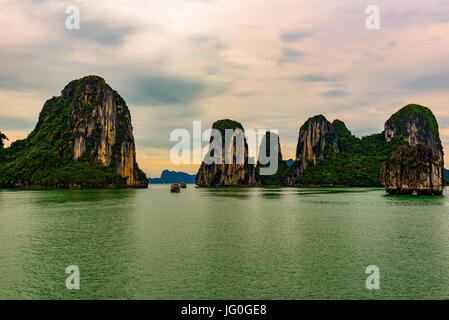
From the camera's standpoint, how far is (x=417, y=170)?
86500 mm

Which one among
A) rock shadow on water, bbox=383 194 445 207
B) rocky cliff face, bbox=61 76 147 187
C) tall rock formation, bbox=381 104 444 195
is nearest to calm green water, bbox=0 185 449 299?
rock shadow on water, bbox=383 194 445 207

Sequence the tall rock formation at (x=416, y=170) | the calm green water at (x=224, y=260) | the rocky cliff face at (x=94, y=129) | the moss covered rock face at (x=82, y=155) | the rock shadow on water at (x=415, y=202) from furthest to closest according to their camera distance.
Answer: the rocky cliff face at (x=94, y=129), the moss covered rock face at (x=82, y=155), the tall rock formation at (x=416, y=170), the rock shadow on water at (x=415, y=202), the calm green water at (x=224, y=260)

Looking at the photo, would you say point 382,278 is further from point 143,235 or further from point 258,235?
point 143,235

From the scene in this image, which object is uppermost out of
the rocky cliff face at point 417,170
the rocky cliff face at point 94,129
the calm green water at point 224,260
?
the rocky cliff face at point 94,129

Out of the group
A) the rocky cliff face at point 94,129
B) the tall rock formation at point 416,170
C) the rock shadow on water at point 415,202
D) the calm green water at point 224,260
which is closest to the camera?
the calm green water at point 224,260

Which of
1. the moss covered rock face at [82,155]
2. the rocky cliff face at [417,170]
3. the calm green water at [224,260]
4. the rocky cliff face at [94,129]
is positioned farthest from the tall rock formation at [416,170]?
the rocky cliff face at [94,129]

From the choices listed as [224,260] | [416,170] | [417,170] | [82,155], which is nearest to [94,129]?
[82,155]

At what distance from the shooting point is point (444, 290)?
14734 millimetres

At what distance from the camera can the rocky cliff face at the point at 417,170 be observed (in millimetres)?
85312

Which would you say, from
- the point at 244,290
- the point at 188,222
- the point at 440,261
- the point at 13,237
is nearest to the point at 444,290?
the point at 440,261

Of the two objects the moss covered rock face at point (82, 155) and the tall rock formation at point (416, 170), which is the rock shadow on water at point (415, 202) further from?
the moss covered rock face at point (82, 155)

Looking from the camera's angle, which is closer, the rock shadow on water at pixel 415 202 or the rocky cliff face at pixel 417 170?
the rock shadow on water at pixel 415 202

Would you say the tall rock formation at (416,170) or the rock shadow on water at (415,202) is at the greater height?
the tall rock formation at (416,170)
